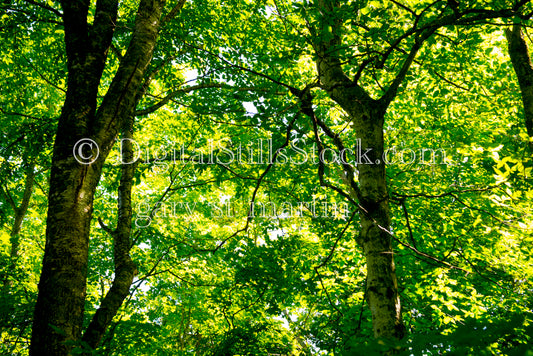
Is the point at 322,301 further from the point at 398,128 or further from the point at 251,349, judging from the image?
the point at 398,128

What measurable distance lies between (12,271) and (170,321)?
814cm

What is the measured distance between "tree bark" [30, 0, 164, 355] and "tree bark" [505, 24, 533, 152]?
6782 millimetres

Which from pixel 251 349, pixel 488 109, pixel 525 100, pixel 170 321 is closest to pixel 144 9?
pixel 251 349

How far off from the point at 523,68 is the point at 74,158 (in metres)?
8.07

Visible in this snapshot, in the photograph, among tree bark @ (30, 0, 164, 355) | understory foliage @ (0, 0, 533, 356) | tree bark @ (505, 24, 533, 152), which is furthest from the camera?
tree bark @ (505, 24, 533, 152)

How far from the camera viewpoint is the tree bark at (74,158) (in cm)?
249

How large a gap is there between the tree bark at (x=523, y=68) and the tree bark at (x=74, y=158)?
6.78 meters

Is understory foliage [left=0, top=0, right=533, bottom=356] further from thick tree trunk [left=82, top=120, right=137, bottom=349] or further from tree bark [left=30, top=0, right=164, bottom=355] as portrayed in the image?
tree bark [left=30, top=0, right=164, bottom=355]

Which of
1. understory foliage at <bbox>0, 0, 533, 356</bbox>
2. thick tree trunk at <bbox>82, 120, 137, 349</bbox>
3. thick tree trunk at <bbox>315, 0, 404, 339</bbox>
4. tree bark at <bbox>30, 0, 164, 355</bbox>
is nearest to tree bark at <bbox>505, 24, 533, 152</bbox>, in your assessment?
understory foliage at <bbox>0, 0, 533, 356</bbox>

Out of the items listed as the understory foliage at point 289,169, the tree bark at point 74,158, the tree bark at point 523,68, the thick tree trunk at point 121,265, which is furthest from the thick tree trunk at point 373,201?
the tree bark at point 523,68

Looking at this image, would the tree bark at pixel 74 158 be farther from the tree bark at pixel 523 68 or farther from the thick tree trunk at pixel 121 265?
A: the tree bark at pixel 523 68

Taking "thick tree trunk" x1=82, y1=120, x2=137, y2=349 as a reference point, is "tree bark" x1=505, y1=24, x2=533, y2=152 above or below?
above

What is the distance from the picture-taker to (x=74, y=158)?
115 inches

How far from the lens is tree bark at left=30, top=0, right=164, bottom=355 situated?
2.49m
